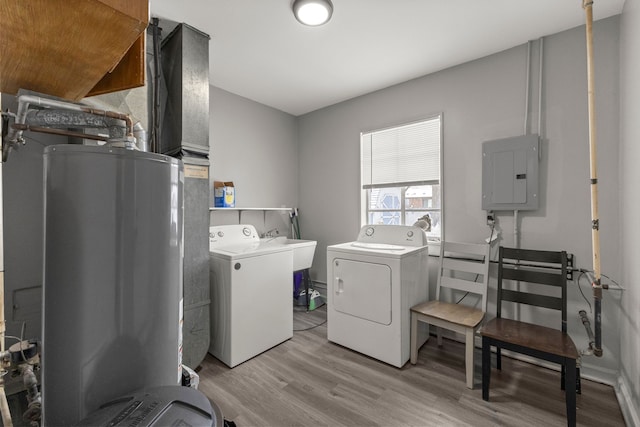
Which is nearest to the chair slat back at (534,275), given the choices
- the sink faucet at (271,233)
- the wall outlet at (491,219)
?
the wall outlet at (491,219)

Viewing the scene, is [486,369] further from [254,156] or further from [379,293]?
[254,156]

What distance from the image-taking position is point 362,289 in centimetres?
241

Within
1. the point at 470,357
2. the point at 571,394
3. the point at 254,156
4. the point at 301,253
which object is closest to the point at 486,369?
the point at 470,357

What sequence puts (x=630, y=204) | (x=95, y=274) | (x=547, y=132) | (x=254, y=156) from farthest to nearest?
1. (x=254, y=156)
2. (x=547, y=132)
3. (x=630, y=204)
4. (x=95, y=274)

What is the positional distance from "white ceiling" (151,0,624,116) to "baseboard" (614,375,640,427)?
8.20 feet

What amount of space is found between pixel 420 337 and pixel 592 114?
6.68ft

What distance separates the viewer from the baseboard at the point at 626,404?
4.99 ft

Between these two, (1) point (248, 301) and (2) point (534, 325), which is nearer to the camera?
(2) point (534, 325)

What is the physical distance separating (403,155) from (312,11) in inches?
67.6

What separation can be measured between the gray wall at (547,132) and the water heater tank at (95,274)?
2.59 meters

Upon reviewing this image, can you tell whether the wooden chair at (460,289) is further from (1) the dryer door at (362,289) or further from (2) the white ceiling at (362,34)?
(2) the white ceiling at (362,34)

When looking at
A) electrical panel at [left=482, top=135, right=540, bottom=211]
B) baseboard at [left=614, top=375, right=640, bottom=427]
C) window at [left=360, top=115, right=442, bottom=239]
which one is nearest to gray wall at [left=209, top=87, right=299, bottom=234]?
window at [left=360, top=115, right=442, bottom=239]

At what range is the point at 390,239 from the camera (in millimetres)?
2811

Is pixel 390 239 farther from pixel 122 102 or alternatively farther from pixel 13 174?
pixel 13 174
